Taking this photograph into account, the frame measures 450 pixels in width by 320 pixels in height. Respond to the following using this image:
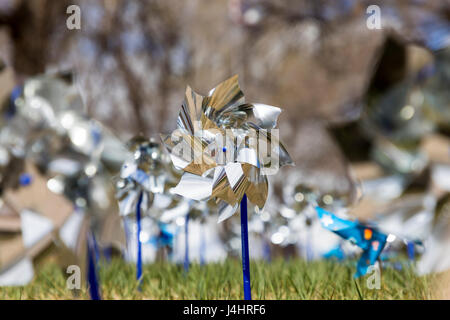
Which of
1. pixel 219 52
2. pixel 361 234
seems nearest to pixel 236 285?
pixel 361 234

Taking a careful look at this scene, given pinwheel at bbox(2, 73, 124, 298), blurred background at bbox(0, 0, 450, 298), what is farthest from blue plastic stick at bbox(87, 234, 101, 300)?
blurred background at bbox(0, 0, 450, 298)

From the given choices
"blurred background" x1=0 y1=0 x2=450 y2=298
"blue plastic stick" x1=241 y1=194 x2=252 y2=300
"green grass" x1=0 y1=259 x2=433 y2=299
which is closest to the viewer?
"blue plastic stick" x1=241 y1=194 x2=252 y2=300

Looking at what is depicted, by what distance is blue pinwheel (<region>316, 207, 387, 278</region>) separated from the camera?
40 centimetres

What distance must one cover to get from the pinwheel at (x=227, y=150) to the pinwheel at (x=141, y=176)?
0.13m

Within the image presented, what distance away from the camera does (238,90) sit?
0.32m

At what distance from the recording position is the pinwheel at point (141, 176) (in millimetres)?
441

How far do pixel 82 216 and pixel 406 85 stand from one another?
1.08ft

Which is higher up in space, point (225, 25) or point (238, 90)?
point (225, 25)

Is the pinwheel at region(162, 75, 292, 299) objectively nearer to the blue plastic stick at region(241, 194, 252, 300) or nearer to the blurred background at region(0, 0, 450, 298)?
the blue plastic stick at region(241, 194, 252, 300)

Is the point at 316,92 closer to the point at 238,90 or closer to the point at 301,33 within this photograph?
the point at 301,33

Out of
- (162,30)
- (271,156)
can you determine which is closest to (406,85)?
(271,156)

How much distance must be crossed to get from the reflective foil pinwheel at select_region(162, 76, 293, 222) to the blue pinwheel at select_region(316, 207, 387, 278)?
0.12 m

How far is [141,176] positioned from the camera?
0.44 meters

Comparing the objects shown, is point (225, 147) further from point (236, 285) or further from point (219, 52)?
point (219, 52)
